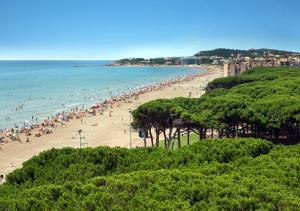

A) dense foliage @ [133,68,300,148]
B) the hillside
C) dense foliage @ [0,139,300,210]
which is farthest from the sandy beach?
dense foliage @ [0,139,300,210]

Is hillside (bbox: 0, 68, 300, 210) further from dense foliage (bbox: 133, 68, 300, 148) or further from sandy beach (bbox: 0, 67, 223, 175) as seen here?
sandy beach (bbox: 0, 67, 223, 175)

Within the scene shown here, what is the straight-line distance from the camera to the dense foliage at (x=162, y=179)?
32.2 ft

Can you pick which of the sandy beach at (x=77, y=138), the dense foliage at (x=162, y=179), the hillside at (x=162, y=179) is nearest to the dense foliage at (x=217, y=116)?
the sandy beach at (x=77, y=138)

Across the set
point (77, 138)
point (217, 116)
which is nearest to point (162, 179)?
point (217, 116)

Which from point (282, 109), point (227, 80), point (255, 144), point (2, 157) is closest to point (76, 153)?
point (255, 144)

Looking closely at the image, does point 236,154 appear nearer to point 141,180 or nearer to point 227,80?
point 141,180

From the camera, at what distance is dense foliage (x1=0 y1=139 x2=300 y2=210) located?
32.2ft

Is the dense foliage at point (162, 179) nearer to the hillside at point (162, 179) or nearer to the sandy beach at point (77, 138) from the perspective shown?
the hillside at point (162, 179)

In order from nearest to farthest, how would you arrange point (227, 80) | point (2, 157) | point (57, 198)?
1. point (57, 198)
2. point (2, 157)
3. point (227, 80)

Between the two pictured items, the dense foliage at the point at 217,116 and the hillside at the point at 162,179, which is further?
the dense foliage at the point at 217,116

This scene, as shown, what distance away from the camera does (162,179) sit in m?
11.3

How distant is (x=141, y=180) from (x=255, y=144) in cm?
693

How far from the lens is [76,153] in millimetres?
14891

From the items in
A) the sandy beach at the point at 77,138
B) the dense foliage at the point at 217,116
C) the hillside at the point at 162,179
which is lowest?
the sandy beach at the point at 77,138
